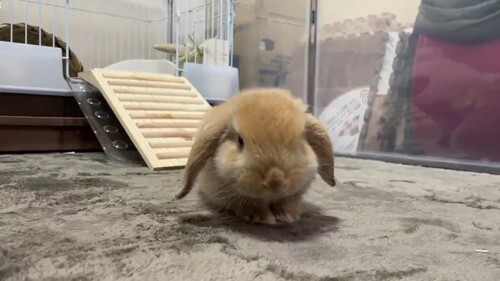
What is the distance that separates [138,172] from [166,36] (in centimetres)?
181

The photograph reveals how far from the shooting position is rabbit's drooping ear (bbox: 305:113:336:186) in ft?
2.88

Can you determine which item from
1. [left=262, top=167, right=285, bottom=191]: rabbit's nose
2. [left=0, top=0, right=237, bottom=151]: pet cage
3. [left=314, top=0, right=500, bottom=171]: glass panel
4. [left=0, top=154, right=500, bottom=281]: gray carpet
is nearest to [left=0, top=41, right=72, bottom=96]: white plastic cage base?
[left=0, top=0, right=237, bottom=151]: pet cage

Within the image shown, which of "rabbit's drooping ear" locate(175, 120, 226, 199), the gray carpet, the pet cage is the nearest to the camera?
the gray carpet

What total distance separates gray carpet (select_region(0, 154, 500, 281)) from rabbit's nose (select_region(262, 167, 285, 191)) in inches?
4.0

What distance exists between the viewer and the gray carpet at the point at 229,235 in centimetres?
61

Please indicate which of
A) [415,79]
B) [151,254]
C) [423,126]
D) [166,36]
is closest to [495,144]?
[423,126]

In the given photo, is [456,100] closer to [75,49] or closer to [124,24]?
[124,24]

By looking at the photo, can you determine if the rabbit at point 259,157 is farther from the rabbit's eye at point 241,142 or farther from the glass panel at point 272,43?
the glass panel at point 272,43

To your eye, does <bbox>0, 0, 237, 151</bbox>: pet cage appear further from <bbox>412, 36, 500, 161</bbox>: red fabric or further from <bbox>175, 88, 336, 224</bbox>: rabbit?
<bbox>175, 88, 336, 224</bbox>: rabbit

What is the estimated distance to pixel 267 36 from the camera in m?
2.79

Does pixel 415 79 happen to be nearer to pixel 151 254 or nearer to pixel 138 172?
pixel 138 172

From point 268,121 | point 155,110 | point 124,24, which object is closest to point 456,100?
point 155,110

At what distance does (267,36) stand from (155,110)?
1139 millimetres

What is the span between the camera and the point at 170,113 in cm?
195
